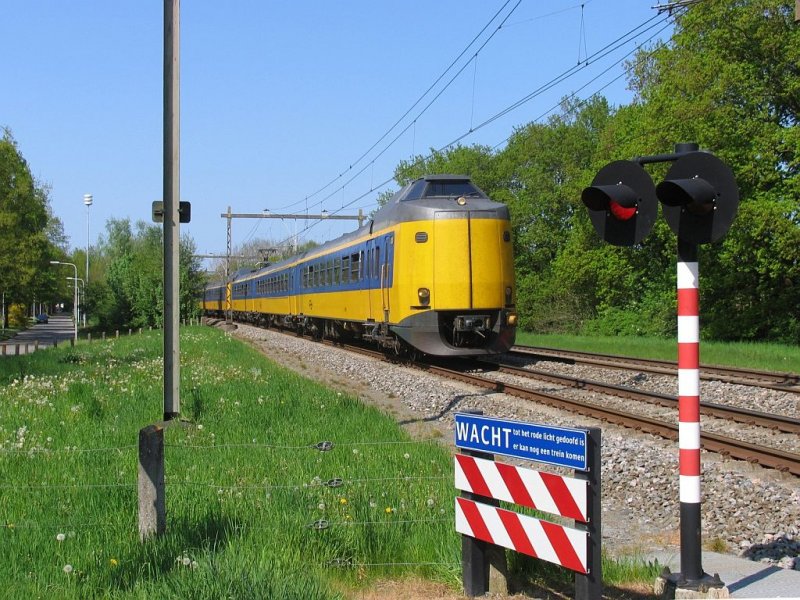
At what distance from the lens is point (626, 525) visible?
7.09 m

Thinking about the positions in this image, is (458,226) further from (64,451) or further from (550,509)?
(550,509)

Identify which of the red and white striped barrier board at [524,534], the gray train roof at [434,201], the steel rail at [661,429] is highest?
the gray train roof at [434,201]

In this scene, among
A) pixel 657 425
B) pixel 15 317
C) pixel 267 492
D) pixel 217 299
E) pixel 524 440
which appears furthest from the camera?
pixel 15 317

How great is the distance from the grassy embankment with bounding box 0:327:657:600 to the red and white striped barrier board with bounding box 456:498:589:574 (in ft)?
1.57

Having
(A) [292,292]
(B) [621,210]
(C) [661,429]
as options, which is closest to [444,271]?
(C) [661,429]

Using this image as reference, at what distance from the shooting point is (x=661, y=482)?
8.25 meters

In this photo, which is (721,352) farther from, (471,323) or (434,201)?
(434,201)

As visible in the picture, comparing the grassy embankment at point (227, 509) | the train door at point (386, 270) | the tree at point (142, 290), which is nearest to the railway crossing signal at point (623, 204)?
the grassy embankment at point (227, 509)

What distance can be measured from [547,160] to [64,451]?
49.6 metres

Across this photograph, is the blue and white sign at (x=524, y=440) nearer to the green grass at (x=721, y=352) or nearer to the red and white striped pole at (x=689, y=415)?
the red and white striped pole at (x=689, y=415)

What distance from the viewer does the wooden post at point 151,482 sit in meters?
5.36

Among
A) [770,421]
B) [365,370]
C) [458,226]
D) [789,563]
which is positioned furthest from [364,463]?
[365,370]

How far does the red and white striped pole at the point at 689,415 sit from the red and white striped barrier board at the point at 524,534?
0.65 m

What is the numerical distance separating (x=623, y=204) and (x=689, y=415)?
1211mm
